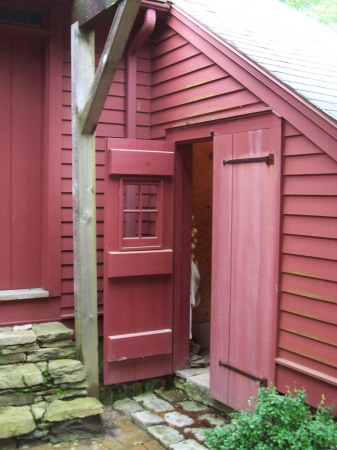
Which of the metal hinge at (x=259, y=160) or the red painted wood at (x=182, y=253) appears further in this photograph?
the red painted wood at (x=182, y=253)

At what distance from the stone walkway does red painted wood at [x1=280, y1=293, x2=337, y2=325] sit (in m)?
1.19

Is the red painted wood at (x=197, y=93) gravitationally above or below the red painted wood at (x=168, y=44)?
below

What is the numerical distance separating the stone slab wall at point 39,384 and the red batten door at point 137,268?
0.43 meters

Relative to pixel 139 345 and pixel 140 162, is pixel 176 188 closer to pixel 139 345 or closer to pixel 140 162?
pixel 140 162

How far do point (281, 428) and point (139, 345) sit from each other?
191 cm

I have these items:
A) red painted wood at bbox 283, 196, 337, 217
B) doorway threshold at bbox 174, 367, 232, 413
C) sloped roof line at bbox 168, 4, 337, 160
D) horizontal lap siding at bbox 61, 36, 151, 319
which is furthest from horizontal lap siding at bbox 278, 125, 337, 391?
horizontal lap siding at bbox 61, 36, 151, 319

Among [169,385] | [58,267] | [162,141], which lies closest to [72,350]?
[58,267]

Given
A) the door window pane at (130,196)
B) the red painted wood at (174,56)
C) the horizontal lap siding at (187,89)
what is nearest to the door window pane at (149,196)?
the door window pane at (130,196)

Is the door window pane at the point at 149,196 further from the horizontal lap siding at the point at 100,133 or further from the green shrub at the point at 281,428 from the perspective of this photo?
the green shrub at the point at 281,428

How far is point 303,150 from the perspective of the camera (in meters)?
3.51

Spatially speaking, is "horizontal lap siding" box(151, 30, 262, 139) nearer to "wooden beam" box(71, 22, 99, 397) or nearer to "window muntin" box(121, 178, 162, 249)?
"window muntin" box(121, 178, 162, 249)

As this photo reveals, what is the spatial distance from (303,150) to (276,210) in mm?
465

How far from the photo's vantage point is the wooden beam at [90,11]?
386cm

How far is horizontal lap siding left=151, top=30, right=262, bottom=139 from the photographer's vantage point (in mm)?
4223
